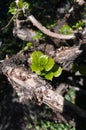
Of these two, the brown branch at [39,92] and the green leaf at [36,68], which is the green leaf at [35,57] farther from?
the brown branch at [39,92]

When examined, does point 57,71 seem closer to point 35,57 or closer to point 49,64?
point 49,64

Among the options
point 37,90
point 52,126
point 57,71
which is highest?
point 37,90

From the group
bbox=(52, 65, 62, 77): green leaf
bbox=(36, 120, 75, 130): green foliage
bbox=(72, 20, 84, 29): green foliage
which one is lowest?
bbox=(36, 120, 75, 130): green foliage

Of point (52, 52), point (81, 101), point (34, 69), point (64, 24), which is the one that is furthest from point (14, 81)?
point (81, 101)

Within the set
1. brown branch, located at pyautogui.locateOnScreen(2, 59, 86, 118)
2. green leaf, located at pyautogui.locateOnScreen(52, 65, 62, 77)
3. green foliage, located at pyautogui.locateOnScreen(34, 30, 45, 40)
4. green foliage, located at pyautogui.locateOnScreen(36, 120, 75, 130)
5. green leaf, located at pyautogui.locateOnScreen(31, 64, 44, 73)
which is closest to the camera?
brown branch, located at pyautogui.locateOnScreen(2, 59, 86, 118)

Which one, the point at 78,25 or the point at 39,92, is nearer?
the point at 39,92

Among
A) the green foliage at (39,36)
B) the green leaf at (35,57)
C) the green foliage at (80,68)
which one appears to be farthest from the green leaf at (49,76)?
the green foliage at (39,36)

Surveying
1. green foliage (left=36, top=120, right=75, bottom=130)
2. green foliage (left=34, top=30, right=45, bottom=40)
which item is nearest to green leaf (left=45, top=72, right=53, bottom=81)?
green foliage (left=34, top=30, right=45, bottom=40)

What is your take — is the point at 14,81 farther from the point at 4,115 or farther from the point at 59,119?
the point at 4,115

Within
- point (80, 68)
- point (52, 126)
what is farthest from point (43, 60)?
point (52, 126)

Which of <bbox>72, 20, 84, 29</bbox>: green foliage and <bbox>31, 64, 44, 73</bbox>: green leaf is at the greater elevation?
<bbox>31, 64, 44, 73</bbox>: green leaf

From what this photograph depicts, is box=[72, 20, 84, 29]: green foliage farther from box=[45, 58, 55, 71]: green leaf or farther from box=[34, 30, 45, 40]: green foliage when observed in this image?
box=[45, 58, 55, 71]: green leaf

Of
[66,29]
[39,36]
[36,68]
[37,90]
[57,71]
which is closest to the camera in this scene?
[37,90]
